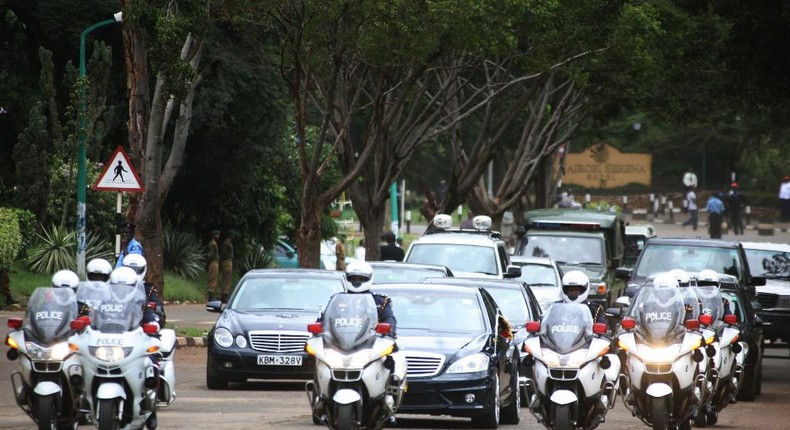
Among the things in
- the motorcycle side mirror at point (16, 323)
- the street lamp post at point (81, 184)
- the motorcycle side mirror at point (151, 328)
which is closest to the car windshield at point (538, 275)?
the street lamp post at point (81, 184)

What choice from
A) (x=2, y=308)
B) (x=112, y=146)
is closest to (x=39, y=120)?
(x=2, y=308)

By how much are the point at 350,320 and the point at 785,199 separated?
57441 mm

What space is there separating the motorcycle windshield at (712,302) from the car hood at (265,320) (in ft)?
15.2

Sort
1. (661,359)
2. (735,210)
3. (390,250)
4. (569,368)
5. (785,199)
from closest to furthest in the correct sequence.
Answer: (569,368)
(661,359)
(390,250)
(735,210)
(785,199)

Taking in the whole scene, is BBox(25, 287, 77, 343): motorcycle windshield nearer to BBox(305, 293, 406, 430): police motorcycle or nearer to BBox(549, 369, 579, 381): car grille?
BBox(305, 293, 406, 430): police motorcycle

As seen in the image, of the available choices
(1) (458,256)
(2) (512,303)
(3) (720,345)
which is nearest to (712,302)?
(3) (720,345)

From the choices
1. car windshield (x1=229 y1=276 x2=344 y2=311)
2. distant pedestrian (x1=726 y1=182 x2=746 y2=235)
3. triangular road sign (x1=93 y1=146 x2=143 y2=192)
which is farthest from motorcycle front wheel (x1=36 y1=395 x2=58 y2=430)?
distant pedestrian (x1=726 y1=182 x2=746 y2=235)

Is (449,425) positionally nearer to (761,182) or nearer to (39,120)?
(39,120)

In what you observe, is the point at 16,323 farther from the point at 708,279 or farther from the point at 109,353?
the point at 708,279

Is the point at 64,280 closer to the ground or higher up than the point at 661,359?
higher up

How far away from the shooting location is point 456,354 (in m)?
15.0

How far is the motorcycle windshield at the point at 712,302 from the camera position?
656 inches

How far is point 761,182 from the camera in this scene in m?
75.4

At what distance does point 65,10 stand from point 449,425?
24.7 meters
